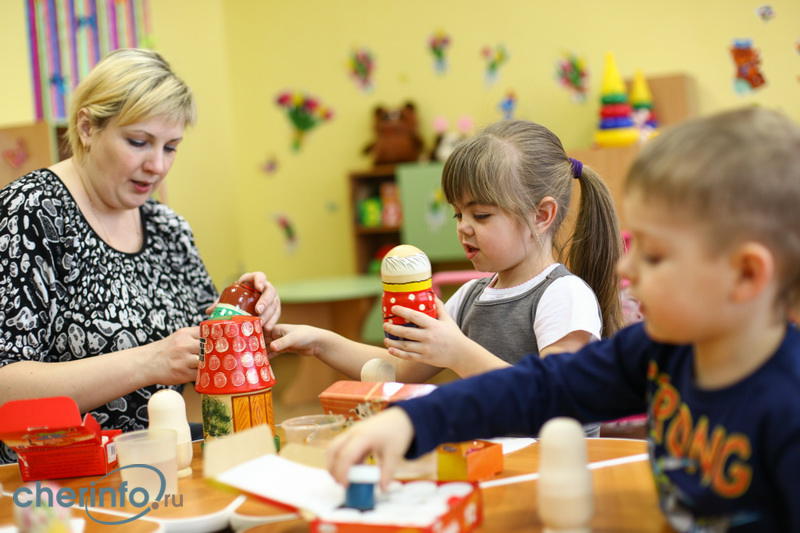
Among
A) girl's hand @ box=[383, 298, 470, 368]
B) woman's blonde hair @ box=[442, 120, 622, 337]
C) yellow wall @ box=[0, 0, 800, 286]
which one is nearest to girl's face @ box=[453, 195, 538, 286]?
woman's blonde hair @ box=[442, 120, 622, 337]

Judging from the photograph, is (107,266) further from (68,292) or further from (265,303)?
(265,303)

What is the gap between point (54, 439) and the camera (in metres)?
1.10

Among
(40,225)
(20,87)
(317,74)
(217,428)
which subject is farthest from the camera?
(317,74)

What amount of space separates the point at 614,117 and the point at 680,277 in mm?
3613

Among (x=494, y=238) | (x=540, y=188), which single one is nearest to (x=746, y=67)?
(x=540, y=188)

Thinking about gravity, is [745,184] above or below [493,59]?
below

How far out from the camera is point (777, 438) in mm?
675

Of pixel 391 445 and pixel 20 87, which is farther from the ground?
pixel 20 87

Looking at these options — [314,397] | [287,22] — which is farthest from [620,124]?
[287,22]

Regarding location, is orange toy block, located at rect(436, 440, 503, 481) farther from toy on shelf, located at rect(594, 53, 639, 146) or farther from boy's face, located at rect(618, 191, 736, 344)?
toy on shelf, located at rect(594, 53, 639, 146)

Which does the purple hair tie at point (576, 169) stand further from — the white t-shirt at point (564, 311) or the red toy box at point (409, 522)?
the red toy box at point (409, 522)

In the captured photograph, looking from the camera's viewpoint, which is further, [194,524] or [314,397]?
[314,397]

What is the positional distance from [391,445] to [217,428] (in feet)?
1.26

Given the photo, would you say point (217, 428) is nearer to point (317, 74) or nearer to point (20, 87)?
point (20, 87)
